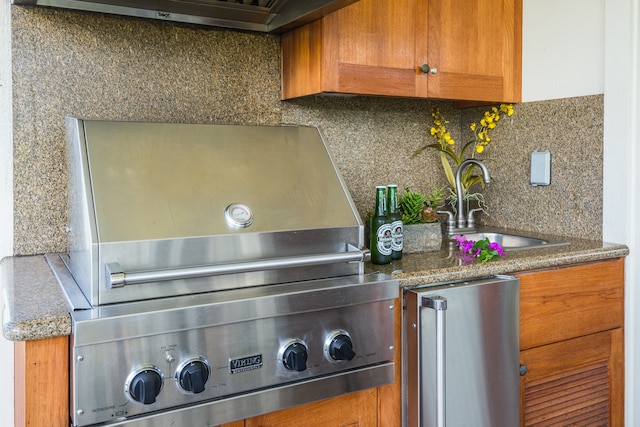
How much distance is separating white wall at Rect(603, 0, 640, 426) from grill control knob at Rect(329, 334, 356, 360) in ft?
3.67

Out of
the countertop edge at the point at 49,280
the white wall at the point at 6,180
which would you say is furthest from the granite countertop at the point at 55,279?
the white wall at the point at 6,180

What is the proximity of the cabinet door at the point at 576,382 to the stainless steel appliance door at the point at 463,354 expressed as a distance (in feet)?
0.44

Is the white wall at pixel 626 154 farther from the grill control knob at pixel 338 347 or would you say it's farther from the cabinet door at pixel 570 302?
the grill control knob at pixel 338 347

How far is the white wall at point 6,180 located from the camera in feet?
4.91

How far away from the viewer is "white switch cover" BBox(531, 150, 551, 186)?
203 cm

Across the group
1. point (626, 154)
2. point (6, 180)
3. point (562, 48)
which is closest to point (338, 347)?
point (6, 180)

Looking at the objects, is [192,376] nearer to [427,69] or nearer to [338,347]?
[338,347]

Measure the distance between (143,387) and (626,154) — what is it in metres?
1.61

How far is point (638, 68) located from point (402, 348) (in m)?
1.21

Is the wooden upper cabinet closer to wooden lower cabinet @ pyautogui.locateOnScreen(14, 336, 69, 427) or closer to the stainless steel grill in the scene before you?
the stainless steel grill

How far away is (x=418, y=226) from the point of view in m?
1.76

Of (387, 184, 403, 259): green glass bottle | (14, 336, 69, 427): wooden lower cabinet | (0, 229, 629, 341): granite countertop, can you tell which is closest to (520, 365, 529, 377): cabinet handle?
(0, 229, 629, 341): granite countertop

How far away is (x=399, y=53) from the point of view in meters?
1.77

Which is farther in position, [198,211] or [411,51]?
[411,51]
